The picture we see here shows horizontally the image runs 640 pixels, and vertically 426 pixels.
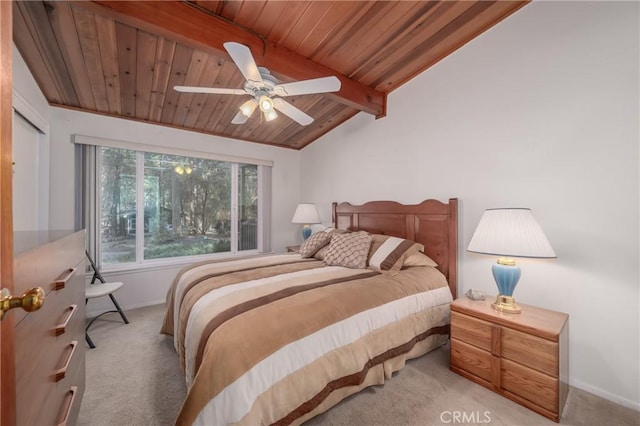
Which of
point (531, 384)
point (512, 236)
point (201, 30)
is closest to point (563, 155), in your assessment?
point (512, 236)

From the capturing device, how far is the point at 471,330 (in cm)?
192

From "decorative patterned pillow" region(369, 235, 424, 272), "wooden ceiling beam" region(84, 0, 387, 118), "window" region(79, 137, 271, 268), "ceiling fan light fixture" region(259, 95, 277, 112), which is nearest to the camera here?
"wooden ceiling beam" region(84, 0, 387, 118)

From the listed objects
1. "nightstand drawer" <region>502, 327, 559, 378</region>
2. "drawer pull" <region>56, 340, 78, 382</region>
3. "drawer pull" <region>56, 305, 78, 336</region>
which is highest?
"drawer pull" <region>56, 305, 78, 336</region>

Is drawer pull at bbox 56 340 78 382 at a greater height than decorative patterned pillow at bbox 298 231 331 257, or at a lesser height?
lesser

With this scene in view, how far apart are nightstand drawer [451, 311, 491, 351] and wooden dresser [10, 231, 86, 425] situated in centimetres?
230

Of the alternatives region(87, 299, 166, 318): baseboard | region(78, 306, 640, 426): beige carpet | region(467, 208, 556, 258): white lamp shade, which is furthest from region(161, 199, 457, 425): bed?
region(87, 299, 166, 318): baseboard

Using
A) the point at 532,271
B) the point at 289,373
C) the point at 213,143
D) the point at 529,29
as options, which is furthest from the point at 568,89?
the point at 213,143

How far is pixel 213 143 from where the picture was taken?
394 cm

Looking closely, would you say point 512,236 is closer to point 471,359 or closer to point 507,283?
point 507,283

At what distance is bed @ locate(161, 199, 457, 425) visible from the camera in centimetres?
122

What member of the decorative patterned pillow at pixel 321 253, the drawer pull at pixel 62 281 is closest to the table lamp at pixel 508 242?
the decorative patterned pillow at pixel 321 253

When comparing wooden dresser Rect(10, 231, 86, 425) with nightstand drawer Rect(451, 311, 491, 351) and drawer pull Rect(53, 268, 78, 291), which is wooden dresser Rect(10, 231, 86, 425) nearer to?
drawer pull Rect(53, 268, 78, 291)

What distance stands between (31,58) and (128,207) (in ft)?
5.90
